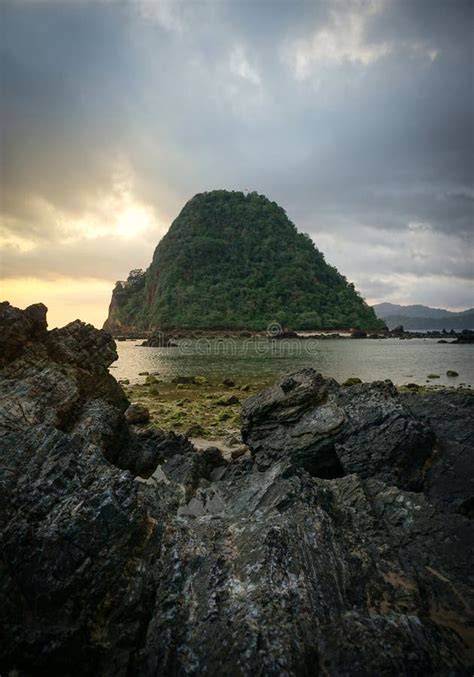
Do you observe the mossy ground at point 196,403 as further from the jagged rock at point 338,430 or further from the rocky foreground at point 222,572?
the rocky foreground at point 222,572

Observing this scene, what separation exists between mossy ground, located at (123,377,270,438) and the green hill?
95.1 m

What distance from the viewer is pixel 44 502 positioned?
4547 mm

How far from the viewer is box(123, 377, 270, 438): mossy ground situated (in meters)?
17.0

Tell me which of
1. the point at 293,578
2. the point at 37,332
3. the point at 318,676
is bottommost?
the point at 318,676

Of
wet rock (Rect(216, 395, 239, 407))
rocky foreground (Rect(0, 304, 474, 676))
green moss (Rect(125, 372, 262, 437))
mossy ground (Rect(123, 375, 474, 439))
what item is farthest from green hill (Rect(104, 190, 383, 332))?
rocky foreground (Rect(0, 304, 474, 676))

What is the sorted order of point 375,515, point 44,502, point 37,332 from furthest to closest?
point 37,332
point 375,515
point 44,502

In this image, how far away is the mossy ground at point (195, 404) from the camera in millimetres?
17031

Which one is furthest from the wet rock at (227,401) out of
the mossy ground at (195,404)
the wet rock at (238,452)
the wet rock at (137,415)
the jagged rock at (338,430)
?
the jagged rock at (338,430)

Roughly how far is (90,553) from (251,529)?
6.92 ft

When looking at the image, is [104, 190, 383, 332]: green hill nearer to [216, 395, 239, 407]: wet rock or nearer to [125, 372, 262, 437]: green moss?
[125, 372, 262, 437]: green moss

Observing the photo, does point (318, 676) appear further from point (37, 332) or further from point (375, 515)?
point (37, 332)

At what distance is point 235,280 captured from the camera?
148 metres

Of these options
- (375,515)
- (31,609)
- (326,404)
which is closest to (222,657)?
(31,609)

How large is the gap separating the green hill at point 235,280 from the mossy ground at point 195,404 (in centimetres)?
9514
